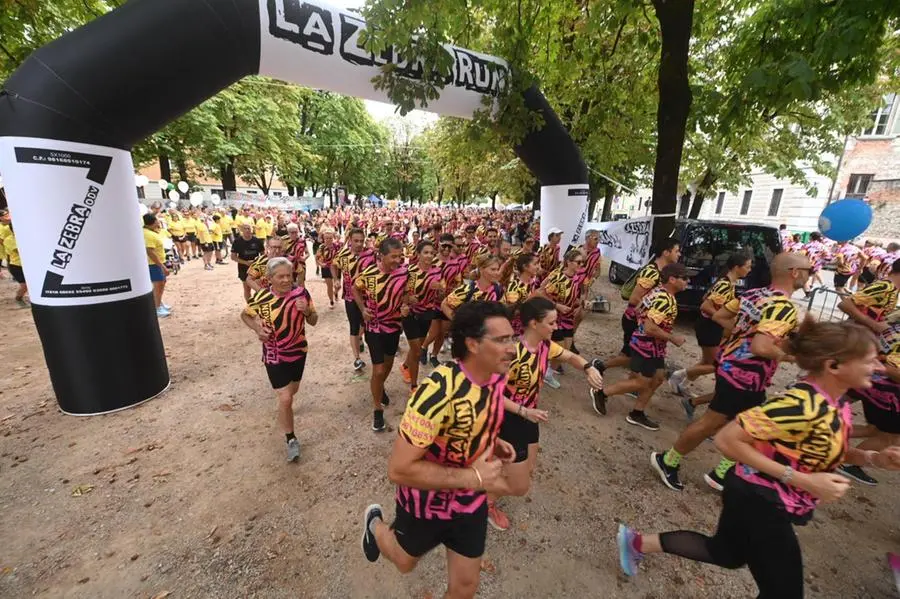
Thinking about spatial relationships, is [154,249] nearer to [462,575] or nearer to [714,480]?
[462,575]

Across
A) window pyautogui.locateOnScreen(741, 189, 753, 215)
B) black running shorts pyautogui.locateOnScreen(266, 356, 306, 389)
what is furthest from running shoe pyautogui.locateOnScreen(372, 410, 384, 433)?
window pyautogui.locateOnScreen(741, 189, 753, 215)

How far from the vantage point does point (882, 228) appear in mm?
19734

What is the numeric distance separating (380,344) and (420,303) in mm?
1172

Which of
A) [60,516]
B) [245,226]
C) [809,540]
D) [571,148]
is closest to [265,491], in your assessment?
[60,516]

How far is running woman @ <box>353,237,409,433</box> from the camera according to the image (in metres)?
4.66

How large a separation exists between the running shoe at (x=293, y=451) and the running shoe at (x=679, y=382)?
5.28m

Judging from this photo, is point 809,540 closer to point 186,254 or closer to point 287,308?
point 287,308

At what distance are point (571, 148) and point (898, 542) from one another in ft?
23.1

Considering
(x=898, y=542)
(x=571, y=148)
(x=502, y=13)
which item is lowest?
(x=898, y=542)

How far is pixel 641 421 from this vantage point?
16.3ft

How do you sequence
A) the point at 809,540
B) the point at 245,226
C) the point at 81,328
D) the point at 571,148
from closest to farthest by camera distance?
the point at 809,540
the point at 81,328
the point at 571,148
the point at 245,226

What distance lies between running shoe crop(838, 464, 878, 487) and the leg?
451 centimetres

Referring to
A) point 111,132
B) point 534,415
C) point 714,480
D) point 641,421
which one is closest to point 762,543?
point 534,415

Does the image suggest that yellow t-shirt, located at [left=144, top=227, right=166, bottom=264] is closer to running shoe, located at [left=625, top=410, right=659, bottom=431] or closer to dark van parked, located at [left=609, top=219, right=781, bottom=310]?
running shoe, located at [left=625, top=410, right=659, bottom=431]
